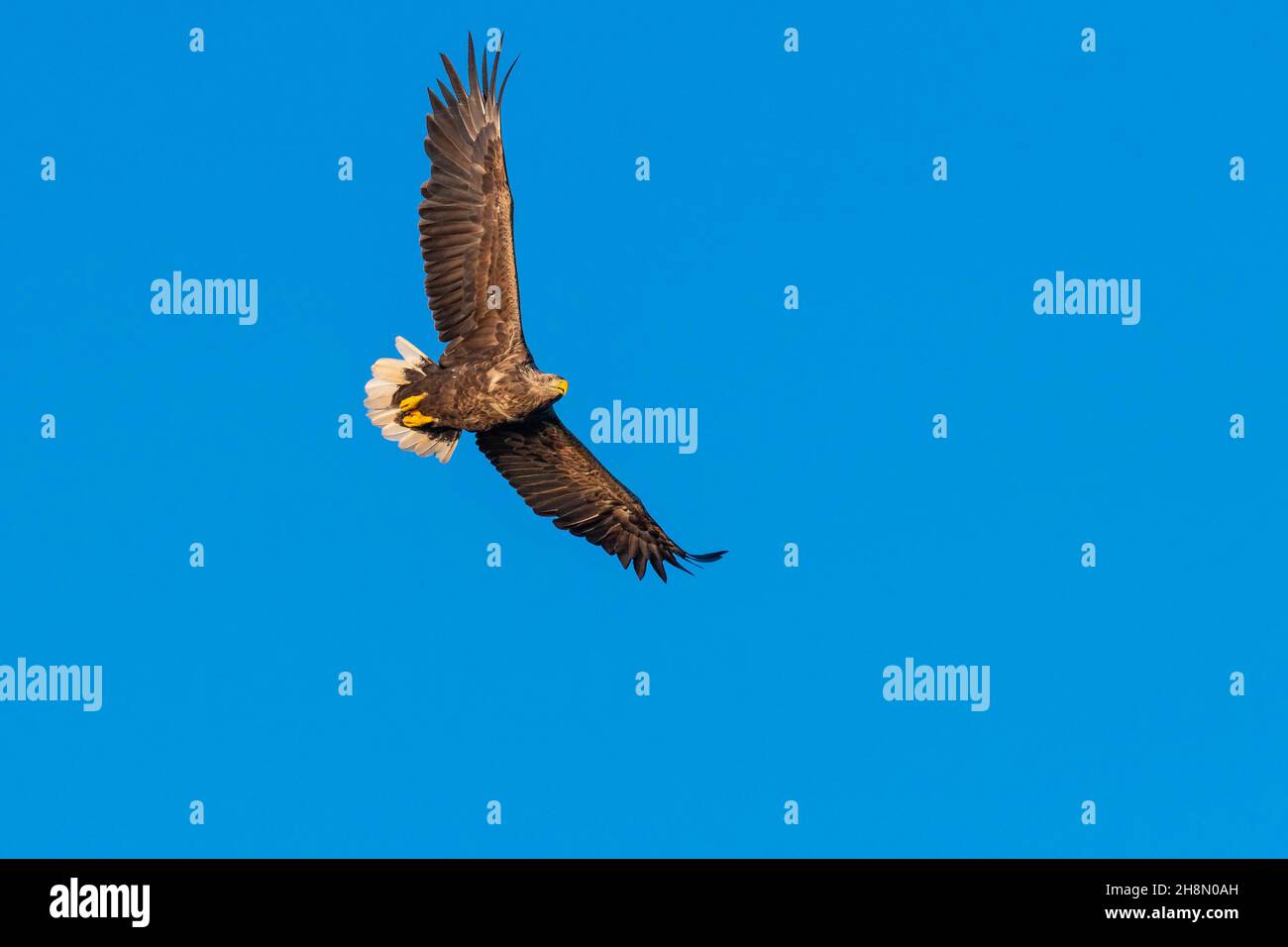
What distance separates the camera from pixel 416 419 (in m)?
18.7

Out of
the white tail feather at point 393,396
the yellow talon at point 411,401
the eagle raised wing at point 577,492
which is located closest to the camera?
the yellow talon at point 411,401

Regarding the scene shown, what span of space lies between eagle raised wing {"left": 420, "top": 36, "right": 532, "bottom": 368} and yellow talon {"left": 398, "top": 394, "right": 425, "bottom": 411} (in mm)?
614

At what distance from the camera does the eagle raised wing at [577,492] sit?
63.5 ft

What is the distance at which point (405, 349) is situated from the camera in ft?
61.8

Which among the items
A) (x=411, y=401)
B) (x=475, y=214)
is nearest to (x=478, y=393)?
(x=411, y=401)

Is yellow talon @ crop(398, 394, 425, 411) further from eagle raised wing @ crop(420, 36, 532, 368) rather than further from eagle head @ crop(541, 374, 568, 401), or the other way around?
eagle head @ crop(541, 374, 568, 401)

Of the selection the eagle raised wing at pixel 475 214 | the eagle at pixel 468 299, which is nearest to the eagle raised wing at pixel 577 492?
the eagle at pixel 468 299

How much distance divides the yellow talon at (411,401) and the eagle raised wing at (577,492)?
92cm

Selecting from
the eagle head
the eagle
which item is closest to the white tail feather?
the eagle

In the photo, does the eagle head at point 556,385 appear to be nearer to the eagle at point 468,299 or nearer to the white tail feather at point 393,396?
the eagle at point 468,299

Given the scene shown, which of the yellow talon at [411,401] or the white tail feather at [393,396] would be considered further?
the white tail feather at [393,396]

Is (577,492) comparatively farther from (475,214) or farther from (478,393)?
(475,214)

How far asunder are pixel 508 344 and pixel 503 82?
2281 mm

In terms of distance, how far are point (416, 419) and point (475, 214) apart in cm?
189
